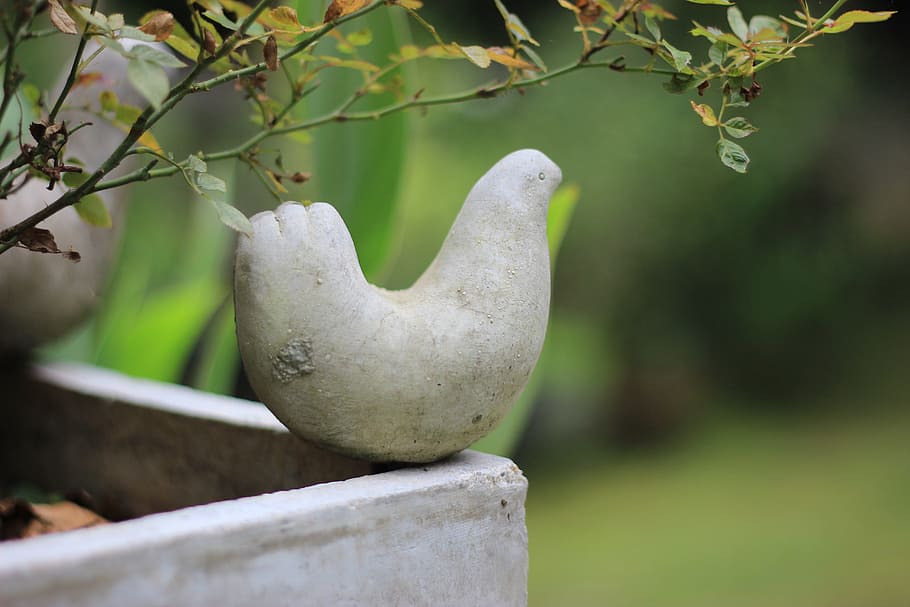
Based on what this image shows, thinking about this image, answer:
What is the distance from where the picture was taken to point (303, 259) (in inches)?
24.3

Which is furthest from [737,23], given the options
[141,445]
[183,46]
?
[141,445]

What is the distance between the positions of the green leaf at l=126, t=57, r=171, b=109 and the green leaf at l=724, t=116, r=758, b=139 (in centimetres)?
34

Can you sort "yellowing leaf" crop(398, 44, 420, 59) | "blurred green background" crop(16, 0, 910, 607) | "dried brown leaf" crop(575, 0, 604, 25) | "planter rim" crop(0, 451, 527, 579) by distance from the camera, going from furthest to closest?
"blurred green background" crop(16, 0, 910, 607), "yellowing leaf" crop(398, 44, 420, 59), "dried brown leaf" crop(575, 0, 604, 25), "planter rim" crop(0, 451, 527, 579)

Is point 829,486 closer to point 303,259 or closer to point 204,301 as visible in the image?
point 204,301

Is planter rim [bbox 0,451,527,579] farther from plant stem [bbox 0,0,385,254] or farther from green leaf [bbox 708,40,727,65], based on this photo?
green leaf [bbox 708,40,727,65]

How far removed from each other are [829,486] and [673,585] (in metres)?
0.60

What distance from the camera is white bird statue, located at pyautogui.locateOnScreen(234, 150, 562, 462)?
62 cm

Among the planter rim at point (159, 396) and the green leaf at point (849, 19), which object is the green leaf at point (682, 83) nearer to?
the green leaf at point (849, 19)

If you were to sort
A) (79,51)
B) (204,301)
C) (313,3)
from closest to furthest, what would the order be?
(79,51), (313,3), (204,301)

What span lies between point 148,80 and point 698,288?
7.79 ft

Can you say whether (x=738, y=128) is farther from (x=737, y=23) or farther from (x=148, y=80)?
(x=148, y=80)

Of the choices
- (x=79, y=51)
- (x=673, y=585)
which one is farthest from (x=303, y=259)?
(x=673, y=585)

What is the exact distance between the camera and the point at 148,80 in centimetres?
48

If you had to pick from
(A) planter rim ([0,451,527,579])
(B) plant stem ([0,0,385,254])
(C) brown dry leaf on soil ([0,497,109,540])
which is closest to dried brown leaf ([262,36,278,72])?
(B) plant stem ([0,0,385,254])
